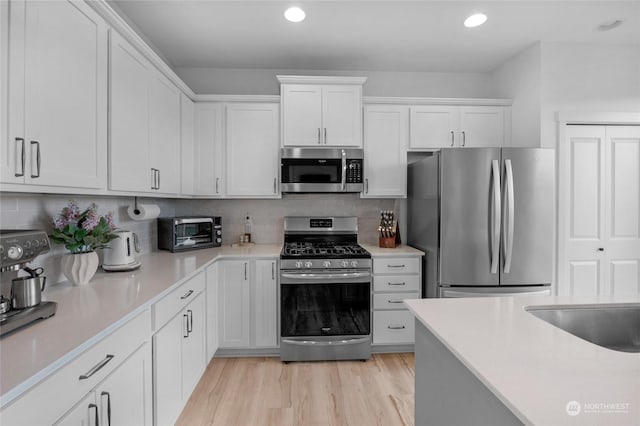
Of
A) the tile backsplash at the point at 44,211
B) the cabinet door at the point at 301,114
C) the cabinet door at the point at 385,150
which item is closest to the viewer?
the tile backsplash at the point at 44,211

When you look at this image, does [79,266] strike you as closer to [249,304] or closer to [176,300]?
[176,300]

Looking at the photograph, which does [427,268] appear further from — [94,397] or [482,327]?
[94,397]

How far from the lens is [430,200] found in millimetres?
2795

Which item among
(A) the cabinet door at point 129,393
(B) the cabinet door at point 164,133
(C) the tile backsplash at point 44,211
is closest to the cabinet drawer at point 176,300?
(A) the cabinet door at point 129,393

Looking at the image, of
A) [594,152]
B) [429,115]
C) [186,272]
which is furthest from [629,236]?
[186,272]

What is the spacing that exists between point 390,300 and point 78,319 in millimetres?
2293

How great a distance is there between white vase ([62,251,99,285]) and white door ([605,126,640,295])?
3843mm

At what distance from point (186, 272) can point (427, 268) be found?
6.54 ft

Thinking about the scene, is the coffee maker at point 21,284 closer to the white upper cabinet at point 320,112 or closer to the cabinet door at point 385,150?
the white upper cabinet at point 320,112

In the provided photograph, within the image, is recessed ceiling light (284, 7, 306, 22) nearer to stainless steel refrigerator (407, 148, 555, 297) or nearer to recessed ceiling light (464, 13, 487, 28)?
recessed ceiling light (464, 13, 487, 28)

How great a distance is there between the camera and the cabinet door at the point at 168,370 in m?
1.55

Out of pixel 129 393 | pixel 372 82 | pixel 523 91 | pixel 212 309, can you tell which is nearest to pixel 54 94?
pixel 129 393

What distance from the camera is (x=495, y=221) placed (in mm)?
2527

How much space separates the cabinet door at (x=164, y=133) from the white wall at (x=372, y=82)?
0.83 meters
